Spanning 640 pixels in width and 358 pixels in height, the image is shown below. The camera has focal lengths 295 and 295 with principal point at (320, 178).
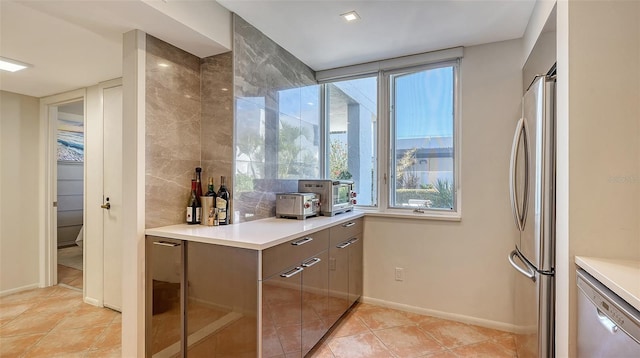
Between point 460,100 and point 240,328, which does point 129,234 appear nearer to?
point 240,328

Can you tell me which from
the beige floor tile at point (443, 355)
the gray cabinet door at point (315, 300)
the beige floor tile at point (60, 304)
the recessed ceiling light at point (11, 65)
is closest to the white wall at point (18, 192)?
the beige floor tile at point (60, 304)

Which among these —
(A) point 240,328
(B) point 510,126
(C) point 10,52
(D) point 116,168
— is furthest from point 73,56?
(B) point 510,126

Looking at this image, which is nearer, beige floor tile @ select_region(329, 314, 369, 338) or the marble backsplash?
the marble backsplash

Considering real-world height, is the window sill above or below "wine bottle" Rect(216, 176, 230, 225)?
below

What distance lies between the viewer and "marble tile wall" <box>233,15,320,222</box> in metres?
2.23

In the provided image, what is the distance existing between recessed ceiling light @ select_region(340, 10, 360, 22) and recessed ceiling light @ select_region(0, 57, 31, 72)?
2.72 metres

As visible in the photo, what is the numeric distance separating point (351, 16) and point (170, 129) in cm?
153

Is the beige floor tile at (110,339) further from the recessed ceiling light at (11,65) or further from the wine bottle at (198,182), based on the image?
the recessed ceiling light at (11,65)

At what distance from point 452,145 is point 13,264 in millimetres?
4819

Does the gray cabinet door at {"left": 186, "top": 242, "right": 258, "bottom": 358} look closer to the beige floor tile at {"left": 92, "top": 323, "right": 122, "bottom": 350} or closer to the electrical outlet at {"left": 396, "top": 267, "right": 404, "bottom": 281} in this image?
the beige floor tile at {"left": 92, "top": 323, "right": 122, "bottom": 350}

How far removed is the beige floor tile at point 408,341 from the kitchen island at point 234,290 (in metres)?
0.58

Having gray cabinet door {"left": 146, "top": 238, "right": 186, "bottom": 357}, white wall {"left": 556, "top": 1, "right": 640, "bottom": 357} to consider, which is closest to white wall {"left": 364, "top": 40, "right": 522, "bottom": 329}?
white wall {"left": 556, "top": 1, "right": 640, "bottom": 357}

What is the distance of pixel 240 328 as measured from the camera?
1618 millimetres

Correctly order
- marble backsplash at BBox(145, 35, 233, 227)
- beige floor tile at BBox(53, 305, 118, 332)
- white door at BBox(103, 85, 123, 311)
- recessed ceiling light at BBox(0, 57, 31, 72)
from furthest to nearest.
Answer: white door at BBox(103, 85, 123, 311) < beige floor tile at BBox(53, 305, 118, 332) < recessed ceiling light at BBox(0, 57, 31, 72) < marble backsplash at BBox(145, 35, 233, 227)
